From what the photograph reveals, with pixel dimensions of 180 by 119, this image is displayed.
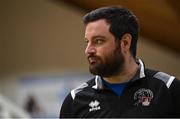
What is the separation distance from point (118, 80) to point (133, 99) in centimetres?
9

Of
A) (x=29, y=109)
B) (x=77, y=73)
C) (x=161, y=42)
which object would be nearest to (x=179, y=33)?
(x=161, y=42)

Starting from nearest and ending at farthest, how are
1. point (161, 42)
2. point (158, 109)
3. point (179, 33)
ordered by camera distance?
point (158, 109)
point (179, 33)
point (161, 42)

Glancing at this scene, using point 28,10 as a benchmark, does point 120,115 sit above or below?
below

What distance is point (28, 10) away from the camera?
650 cm

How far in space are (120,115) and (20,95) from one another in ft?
15.4

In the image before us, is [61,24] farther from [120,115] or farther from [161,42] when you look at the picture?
[120,115]

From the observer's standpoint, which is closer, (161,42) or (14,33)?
(161,42)

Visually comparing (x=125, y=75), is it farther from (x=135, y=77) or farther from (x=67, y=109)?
(x=67, y=109)

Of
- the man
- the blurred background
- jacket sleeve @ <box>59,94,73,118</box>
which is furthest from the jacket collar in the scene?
the blurred background

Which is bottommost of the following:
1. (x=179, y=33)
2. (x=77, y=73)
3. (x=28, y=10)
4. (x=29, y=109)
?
(x=29, y=109)

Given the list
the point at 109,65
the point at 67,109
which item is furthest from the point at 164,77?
the point at 67,109

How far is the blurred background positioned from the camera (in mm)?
6184

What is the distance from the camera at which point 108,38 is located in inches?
72.3

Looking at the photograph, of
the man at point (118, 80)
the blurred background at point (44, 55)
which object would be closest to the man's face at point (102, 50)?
the man at point (118, 80)
